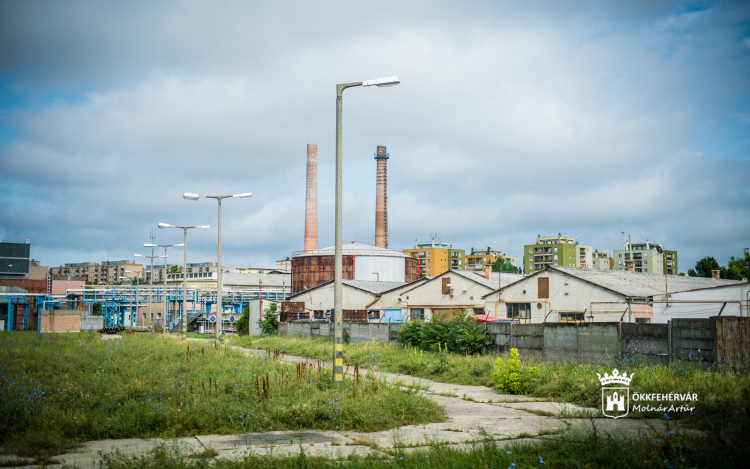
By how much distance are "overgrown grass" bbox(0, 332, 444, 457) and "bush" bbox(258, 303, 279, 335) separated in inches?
1017

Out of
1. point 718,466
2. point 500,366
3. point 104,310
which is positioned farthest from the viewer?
point 104,310

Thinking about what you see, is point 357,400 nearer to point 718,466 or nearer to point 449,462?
point 449,462

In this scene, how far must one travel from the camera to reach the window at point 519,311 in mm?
36809

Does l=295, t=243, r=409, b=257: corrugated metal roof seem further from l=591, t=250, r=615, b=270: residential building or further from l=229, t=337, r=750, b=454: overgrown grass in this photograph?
l=591, t=250, r=615, b=270: residential building

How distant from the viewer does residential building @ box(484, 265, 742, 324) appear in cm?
3142

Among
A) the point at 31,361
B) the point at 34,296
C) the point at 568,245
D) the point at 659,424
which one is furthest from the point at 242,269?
the point at 659,424

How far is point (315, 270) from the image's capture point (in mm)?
65250

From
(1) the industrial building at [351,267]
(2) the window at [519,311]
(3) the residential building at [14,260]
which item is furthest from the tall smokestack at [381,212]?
(3) the residential building at [14,260]

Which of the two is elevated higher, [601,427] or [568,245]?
[568,245]

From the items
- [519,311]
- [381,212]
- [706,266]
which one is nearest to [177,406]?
[519,311]

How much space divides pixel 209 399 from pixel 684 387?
933 centimetres

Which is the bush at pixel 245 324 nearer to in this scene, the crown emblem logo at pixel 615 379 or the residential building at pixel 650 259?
the crown emblem logo at pixel 615 379

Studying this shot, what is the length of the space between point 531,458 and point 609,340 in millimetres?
11199

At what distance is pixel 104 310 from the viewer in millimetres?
72562
